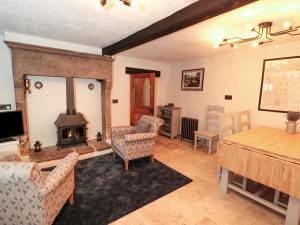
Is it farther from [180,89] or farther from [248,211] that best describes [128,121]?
[248,211]

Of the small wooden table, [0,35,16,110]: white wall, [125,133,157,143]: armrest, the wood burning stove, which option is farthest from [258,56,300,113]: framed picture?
[0,35,16,110]: white wall

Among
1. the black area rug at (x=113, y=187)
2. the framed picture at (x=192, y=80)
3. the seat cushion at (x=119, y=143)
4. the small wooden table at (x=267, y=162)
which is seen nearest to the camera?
Result: the small wooden table at (x=267, y=162)

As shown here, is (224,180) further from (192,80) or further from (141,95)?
(141,95)

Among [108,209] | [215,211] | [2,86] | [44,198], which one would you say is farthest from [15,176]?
[2,86]

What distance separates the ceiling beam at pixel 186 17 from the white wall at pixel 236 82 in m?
2.22

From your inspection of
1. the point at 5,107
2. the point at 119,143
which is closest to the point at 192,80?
the point at 119,143

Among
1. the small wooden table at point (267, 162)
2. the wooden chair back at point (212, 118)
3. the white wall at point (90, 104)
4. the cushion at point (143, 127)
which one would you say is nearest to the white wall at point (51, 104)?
the white wall at point (90, 104)

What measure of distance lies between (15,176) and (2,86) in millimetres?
2401

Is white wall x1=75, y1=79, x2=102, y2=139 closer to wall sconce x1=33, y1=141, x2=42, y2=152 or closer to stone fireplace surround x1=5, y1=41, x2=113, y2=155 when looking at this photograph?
stone fireplace surround x1=5, y1=41, x2=113, y2=155

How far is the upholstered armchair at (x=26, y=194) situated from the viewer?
1261mm

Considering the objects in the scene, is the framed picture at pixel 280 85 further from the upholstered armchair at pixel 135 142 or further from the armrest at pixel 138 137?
the armrest at pixel 138 137

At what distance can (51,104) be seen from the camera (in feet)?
11.2

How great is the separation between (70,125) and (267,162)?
333 cm

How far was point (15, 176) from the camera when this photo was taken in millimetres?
1249
